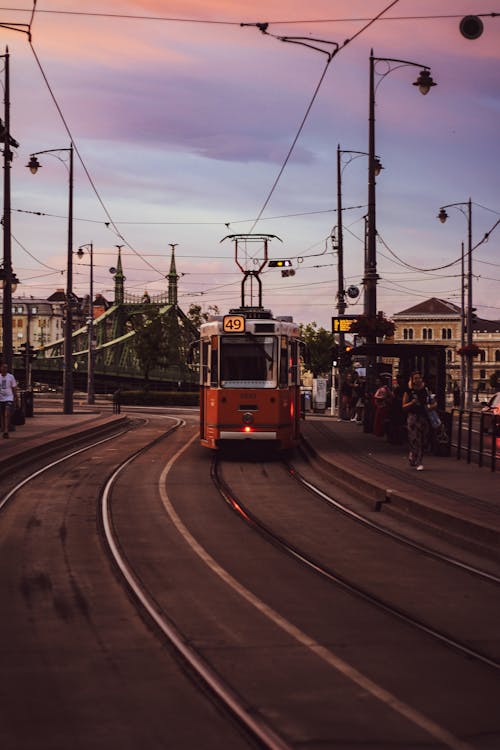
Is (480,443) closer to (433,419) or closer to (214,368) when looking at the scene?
(433,419)

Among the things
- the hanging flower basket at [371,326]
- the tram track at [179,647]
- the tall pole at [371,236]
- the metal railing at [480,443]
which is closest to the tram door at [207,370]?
the hanging flower basket at [371,326]

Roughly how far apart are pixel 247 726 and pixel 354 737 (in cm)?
59

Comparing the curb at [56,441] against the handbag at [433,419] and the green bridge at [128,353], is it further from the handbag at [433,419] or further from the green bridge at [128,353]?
the green bridge at [128,353]

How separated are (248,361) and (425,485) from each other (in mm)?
7694

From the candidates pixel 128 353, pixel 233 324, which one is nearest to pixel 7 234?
pixel 233 324

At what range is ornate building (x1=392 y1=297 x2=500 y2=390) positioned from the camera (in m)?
154

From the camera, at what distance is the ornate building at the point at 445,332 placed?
6058 inches

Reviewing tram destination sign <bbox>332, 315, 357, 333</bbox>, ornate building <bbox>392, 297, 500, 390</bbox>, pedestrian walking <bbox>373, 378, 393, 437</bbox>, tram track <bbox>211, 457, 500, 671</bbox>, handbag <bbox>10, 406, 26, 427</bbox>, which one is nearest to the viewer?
tram track <bbox>211, 457, 500, 671</bbox>

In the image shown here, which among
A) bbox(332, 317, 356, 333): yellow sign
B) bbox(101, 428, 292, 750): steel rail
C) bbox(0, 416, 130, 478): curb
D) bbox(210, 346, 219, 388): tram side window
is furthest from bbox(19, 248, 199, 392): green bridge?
bbox(101, 428, 292, 750): steel rail

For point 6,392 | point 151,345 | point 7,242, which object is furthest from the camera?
point 151,345

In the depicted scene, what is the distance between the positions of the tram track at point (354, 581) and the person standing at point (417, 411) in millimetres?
2111

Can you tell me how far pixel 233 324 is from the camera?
2319cm

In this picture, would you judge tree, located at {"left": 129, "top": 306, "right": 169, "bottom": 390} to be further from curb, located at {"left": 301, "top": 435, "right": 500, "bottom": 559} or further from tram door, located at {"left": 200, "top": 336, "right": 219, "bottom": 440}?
curb, located at {"left": 301, "top": 435, "right": 500, "bottom": 559}

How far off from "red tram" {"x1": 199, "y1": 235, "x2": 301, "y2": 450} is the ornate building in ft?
424
